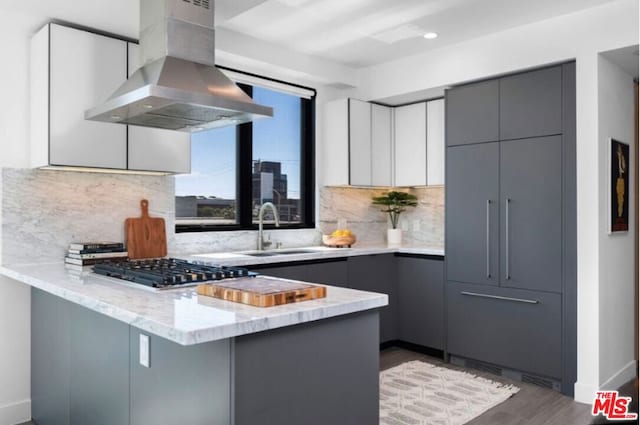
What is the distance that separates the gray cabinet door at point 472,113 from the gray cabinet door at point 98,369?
2.96 m

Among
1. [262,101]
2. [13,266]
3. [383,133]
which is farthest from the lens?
[383,133]

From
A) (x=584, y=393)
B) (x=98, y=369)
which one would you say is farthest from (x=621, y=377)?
(x=98, y=369)

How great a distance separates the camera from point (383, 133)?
488cm

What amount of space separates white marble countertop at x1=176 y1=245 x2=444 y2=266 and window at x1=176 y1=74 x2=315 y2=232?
361mm

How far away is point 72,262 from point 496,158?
3.00 metres

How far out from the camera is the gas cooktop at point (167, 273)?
84.0 inches

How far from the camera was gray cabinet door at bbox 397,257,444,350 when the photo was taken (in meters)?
4.21

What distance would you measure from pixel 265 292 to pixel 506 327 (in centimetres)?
259

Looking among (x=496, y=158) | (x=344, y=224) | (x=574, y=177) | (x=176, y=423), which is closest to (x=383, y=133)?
(x=344, y=224)

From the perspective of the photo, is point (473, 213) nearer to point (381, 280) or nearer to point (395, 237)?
point (381, 280)

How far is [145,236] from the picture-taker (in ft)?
11.3

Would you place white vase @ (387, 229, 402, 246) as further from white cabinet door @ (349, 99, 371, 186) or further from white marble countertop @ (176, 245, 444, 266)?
white cabinet door @ (349, 99, 371, 186)

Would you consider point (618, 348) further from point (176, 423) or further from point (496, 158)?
point (176, 423)

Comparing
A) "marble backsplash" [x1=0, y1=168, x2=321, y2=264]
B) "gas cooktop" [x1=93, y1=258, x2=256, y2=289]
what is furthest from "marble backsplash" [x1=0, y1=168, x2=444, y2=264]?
"gas cooktop" [x1=93, y1=258, x2=256, y2=289]
